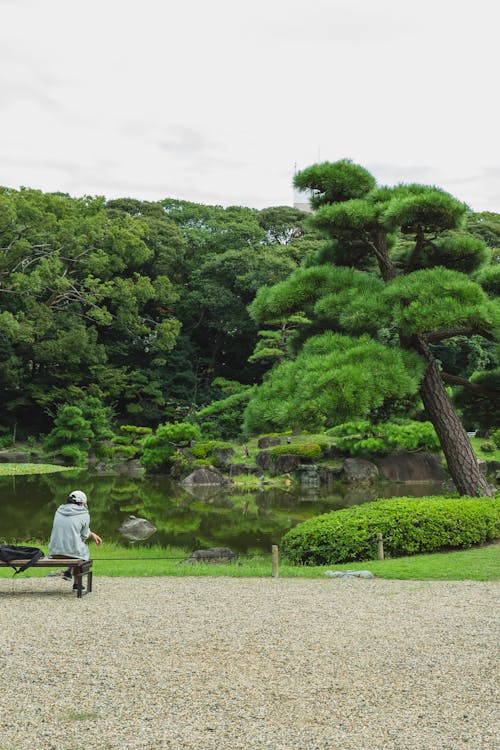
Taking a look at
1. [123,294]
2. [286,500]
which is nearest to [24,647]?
[286,500]

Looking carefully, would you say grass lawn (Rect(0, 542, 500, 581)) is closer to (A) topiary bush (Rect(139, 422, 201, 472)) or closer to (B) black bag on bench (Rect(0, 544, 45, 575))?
(B) black bag on bench (Rect(0, 544, 45, 575))

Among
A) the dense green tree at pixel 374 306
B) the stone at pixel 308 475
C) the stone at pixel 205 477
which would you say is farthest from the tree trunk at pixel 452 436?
the stone at pixel 205 477

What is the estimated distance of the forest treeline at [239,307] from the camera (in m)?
7.85

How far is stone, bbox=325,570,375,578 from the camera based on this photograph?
6642mm

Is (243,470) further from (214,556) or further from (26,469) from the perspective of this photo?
(214,556)

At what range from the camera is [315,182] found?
948 centimetres

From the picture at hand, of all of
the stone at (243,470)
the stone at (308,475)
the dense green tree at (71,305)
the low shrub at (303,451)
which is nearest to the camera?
the stone at (308,475)

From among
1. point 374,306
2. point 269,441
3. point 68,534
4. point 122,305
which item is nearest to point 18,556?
point 68,534

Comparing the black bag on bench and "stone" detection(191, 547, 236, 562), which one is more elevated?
the black bag on bench

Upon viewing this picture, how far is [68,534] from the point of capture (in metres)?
5.93

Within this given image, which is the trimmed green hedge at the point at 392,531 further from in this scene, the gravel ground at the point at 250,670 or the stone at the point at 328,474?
the stone at the point at 328,474

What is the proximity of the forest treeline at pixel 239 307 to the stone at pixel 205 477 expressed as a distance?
5.93ft

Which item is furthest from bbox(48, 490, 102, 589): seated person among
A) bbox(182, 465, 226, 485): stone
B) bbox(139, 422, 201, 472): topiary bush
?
bbox(139, 422, 201, 472): topiary bush

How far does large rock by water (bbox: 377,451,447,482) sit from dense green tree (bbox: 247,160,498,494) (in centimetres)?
910
